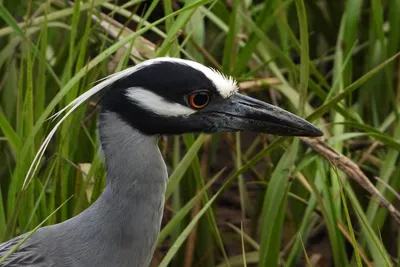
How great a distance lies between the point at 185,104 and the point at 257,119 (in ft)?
0.67

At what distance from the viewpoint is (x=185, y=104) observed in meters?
2.40

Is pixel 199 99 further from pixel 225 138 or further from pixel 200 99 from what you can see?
pixel 225 138

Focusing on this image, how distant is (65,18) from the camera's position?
134 inches

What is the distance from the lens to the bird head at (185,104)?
2359 millimetres

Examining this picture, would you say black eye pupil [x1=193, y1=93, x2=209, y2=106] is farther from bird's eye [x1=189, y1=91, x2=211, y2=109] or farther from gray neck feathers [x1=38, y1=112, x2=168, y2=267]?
gray neck feathers [x1=38, y1=112, x2=168, y2=267]

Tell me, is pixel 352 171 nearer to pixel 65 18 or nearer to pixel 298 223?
pixel 298 223

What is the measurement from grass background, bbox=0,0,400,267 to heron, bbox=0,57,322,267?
0.11 m

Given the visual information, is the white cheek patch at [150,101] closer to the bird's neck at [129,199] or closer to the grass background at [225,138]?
the bird's neck at [129,199]

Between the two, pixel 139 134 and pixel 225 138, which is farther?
pixel 225 138

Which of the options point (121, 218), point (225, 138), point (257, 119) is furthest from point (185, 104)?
point (225, 138)

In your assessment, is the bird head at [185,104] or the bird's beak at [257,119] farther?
the bird's beak at [257,119]

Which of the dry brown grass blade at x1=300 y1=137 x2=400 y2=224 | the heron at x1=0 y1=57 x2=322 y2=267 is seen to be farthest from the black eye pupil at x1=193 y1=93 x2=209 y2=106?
the dry brown grass blade at x1=300 y1=137 x2=400 y2=224

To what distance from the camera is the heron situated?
2.37 metres

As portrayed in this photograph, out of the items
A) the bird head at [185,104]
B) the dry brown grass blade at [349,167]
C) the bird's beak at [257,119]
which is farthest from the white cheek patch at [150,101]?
the dry brown grass blade at [349,167]
